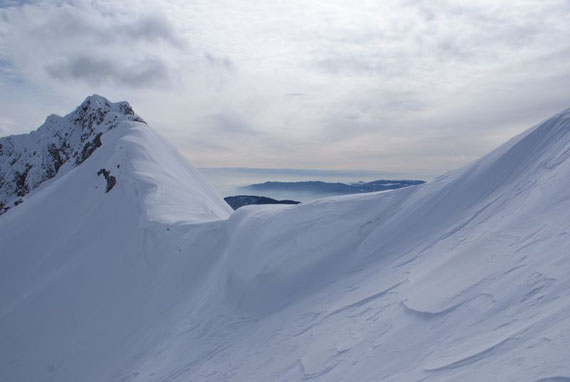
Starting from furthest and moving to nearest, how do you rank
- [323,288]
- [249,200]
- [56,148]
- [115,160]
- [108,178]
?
[249,200] → [56,148] → [115,160] → [108,178] → [323,288]

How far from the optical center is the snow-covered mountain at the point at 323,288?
392cm

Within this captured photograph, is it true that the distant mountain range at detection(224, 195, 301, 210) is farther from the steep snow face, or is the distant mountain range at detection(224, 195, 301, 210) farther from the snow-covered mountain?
the snow-covered mountain

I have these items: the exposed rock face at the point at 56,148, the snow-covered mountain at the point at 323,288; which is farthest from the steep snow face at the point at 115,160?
the snow-covered mountain at the point at 323,288

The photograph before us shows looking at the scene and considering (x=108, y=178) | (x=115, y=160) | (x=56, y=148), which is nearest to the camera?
(x=108, y=178)

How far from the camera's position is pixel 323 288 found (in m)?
7.66

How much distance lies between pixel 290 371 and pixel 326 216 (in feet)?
16.5

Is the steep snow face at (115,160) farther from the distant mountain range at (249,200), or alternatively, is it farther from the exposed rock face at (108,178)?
the distant mountain range at (249,200)

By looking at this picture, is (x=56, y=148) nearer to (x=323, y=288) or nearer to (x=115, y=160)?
(x=115, y=160)

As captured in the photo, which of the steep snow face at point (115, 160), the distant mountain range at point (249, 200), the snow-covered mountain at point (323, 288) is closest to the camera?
the snow-covered mountain at point (323, 288)

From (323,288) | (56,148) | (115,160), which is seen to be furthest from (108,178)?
(56,148)

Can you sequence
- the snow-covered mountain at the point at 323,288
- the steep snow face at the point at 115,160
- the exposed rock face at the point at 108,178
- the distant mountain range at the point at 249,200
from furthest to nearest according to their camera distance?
the distant mountain range at the point at 249,200
the exposed rock face at the point at 108,178
the steep snow face at the point at 115,160
the snow-covered mountain at the point at 323,288

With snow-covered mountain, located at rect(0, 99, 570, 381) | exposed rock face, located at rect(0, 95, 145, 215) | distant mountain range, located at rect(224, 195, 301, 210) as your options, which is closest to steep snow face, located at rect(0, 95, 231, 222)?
exposed rock face, located at rect(0, 95, 145, 215)

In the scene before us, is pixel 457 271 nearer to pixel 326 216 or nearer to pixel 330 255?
pixel 330 255

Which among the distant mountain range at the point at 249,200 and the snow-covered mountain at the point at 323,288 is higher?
the distant mountain range at the point at 249,200
